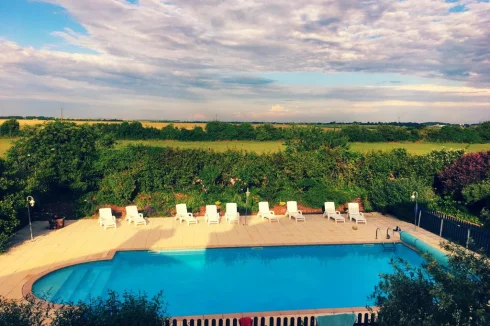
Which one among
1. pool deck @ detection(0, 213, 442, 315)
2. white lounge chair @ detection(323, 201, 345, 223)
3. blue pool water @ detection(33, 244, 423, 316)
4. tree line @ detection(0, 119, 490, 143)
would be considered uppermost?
tree line @ detection(0, 119, 490, 143)

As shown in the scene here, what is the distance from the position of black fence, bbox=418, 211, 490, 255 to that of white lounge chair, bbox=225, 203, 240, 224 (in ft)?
21.6

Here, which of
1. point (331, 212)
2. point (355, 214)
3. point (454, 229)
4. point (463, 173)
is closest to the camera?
point (454, 229)

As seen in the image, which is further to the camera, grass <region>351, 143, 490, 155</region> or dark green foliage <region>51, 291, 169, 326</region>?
grass <region>351, 143, 490, 155</region>

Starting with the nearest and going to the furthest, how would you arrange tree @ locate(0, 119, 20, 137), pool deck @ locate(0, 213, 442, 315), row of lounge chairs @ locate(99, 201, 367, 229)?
pool deck @ locate(0, 213, 442, 315), row of lounge chairs @ locate(99, 201, 367, 229), tree @ locate(0, 119, 20, 137)

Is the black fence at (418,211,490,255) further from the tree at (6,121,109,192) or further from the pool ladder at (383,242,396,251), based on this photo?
the tree at (6,121,109,192)

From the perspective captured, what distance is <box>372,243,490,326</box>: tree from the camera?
12.4 feet

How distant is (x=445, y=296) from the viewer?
3816 mm

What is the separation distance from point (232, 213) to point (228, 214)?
16cm

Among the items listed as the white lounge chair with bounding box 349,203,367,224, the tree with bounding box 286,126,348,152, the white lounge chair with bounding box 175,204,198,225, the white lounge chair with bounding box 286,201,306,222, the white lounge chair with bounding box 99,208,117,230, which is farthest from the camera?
the tree with bounding box 286,126,348,152

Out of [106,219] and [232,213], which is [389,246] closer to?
[232,213]

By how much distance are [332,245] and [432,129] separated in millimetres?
35059

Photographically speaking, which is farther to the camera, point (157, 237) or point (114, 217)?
point (114, 217)

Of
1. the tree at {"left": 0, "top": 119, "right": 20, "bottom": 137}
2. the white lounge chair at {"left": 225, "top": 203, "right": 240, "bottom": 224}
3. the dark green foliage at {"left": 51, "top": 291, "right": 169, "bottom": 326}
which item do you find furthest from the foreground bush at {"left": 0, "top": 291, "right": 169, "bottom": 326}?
the tree at {"left": 0, "top": 119, "right": 20, "bottom": 137}

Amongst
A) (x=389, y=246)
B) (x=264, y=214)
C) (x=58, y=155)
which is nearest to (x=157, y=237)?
(x=264, y=214)
